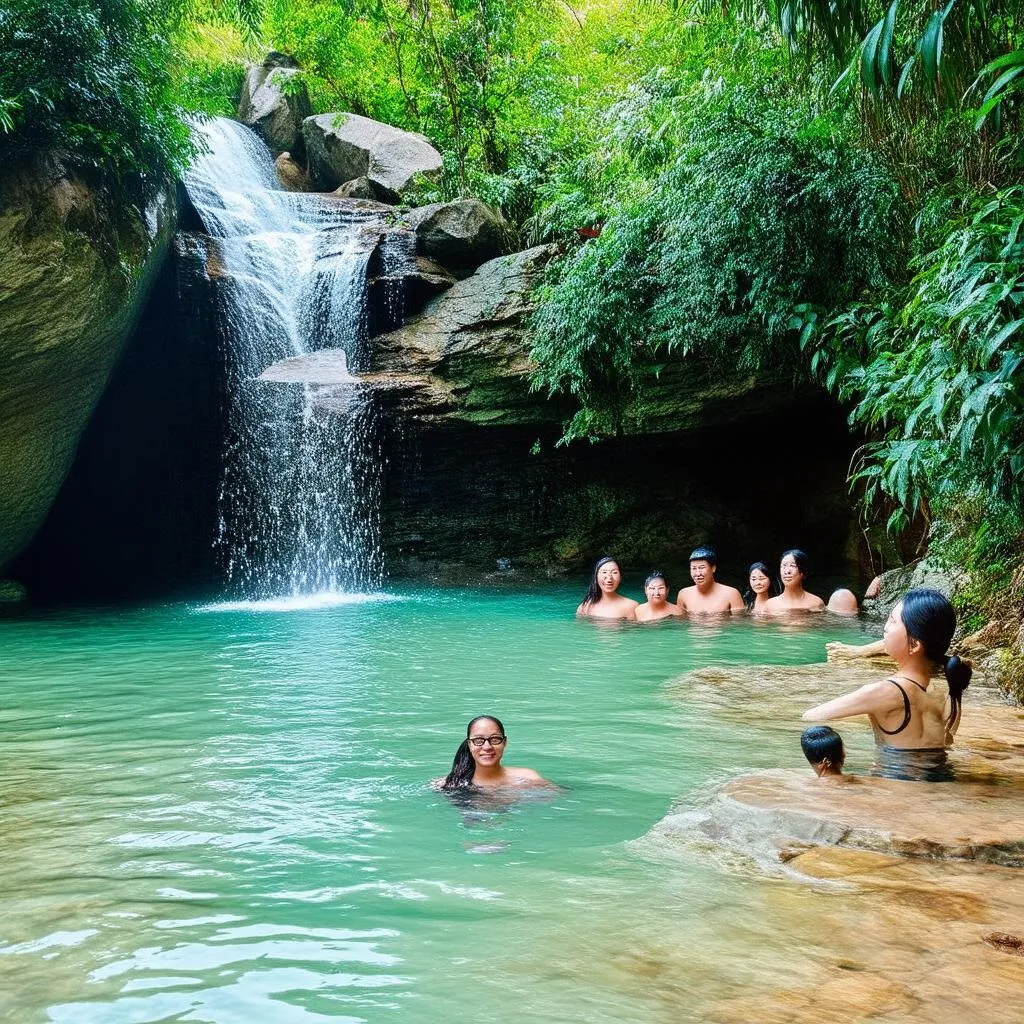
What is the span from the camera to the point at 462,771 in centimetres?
453

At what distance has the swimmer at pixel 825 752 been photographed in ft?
13.4

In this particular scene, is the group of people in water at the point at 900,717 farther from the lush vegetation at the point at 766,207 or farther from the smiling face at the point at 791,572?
the smiling face at the point at 791,572

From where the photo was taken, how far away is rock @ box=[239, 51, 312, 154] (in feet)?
67.5

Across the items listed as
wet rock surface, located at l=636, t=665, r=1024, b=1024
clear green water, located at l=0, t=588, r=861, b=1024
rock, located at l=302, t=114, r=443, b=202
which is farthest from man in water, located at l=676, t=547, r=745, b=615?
rock, located at l=302, t=114, r=443, b=202

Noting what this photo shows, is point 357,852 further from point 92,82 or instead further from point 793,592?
point 92,82

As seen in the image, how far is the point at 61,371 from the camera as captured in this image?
1173 cm

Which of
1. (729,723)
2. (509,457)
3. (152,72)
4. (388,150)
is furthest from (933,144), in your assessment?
(388,150)

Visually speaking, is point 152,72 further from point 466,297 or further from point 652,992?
point 652,992

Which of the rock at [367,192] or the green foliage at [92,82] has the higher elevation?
the rock at [367,192]

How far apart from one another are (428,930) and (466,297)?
479 inches

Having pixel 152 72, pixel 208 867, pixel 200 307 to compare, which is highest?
pixel 152 72

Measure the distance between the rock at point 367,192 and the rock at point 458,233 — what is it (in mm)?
2677

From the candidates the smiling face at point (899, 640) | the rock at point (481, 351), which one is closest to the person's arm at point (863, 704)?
the smiling face at point (899, 640)

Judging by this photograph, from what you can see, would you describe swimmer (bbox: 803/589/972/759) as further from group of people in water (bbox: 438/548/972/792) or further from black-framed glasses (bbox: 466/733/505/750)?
black-framed glasses (bbox: 466/733/505/750)
